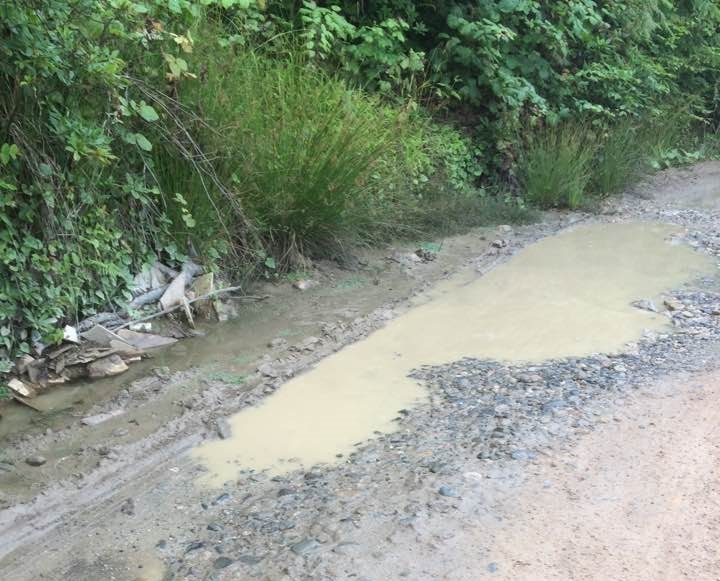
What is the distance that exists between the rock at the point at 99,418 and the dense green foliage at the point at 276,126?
611 millimetres

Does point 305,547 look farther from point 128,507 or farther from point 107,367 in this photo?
point 107,367

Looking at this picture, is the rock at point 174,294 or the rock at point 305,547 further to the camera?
the rock at point 174,294

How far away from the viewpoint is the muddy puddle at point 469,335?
12.1 feet

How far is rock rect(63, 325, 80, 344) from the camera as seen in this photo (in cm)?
439

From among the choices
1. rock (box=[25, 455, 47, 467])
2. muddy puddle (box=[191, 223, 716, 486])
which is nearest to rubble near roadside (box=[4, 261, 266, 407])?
rock (box=[25, 455, 47, 467])

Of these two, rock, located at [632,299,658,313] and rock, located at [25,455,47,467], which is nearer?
rock, located at [25,455,47,467]

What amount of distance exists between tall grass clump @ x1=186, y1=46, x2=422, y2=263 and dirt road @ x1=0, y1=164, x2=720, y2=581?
0.75 m

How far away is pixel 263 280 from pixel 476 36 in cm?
403

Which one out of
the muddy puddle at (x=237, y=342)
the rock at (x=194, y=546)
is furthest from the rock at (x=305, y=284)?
the rock at (x=194, y=546)

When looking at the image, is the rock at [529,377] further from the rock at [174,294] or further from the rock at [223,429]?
the rock at [174,294]

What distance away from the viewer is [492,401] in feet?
12.8

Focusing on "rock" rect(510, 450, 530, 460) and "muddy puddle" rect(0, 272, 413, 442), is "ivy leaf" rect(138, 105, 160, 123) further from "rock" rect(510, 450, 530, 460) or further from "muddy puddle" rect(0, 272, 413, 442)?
"rock" rect(510, 450, 530, 460)

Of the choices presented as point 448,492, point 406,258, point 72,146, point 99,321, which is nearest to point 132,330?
point 99,321

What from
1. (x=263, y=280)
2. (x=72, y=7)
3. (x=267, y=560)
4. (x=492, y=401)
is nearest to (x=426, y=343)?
(x=492, y=401)
